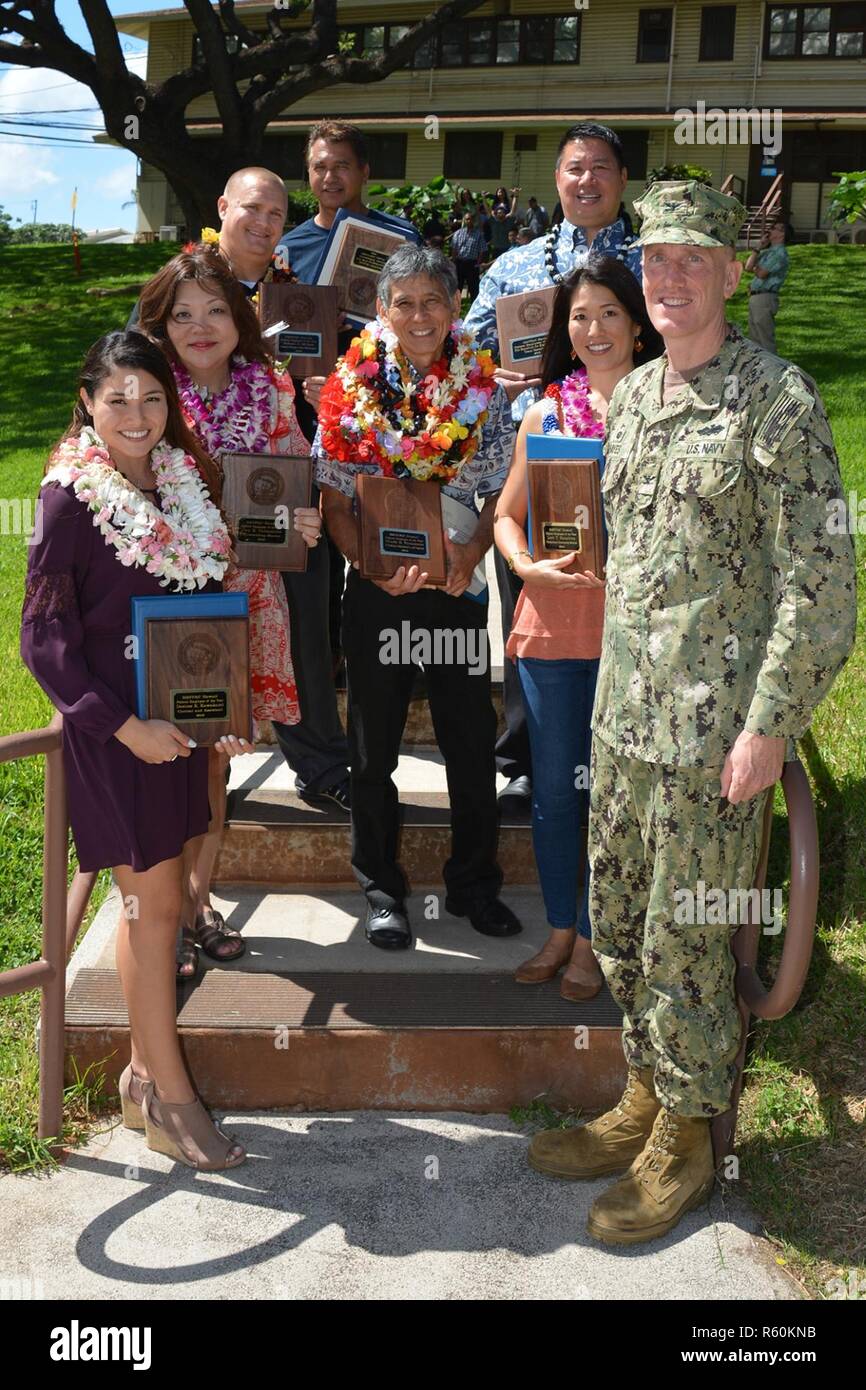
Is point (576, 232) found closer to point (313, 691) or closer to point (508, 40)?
point (313, 691)

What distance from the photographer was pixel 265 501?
13.5 ft

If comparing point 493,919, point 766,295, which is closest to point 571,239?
point 493,919

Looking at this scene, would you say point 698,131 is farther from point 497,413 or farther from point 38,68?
point 497,413

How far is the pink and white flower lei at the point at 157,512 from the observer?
135 inches

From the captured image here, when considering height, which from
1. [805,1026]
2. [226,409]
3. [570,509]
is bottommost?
[805,1026]

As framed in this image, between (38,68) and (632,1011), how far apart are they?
1652 centimetres

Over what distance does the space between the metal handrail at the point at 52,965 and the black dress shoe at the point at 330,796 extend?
4.27ft

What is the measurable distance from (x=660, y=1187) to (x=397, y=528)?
2.01 m

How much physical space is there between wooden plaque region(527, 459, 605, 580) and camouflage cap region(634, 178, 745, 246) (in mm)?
760

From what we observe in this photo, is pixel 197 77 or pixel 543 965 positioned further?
pixel 197 77

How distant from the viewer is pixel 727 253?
10.6 ft

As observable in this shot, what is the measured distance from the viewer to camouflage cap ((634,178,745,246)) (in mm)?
3135

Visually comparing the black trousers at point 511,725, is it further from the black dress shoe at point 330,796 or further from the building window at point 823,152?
the building window at point 823,152
